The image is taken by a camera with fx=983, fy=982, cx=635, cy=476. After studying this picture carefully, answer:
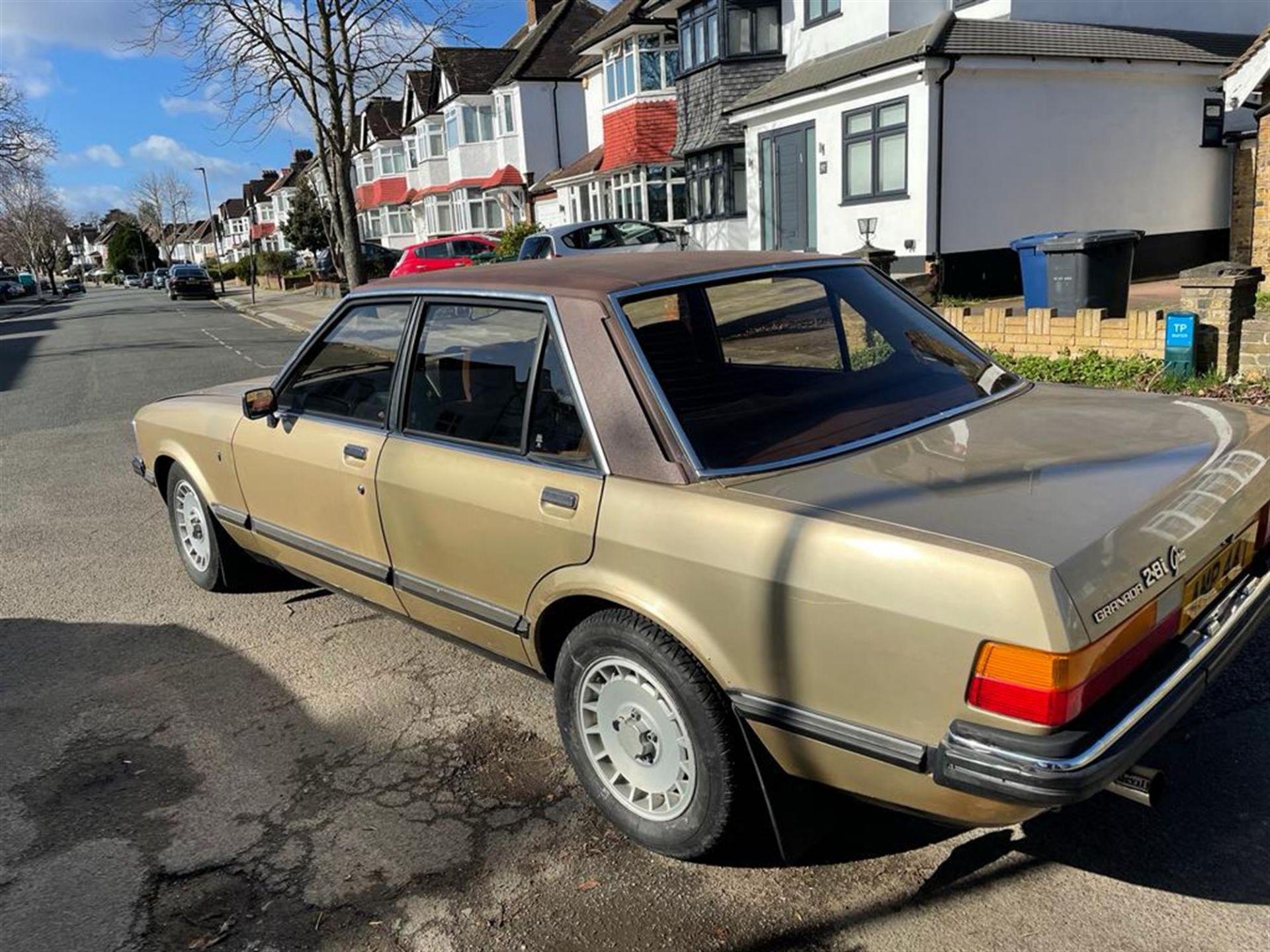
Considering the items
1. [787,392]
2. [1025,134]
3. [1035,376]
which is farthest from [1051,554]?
[1025,134]

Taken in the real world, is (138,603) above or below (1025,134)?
below

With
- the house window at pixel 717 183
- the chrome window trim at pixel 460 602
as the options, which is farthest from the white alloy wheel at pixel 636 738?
the house window at pixel 717 183

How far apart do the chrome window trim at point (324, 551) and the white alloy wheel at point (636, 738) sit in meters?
1.12

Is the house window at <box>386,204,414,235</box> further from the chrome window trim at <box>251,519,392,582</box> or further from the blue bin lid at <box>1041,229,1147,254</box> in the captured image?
the chrome window trim at <box>251,519,392,582</box>

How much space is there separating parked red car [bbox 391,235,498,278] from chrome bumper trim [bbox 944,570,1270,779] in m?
24.0

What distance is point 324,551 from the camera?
395 centimetres

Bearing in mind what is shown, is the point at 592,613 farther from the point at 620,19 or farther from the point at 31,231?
the point at 31,231

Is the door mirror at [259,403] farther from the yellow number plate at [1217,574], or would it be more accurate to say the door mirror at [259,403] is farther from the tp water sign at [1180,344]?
the tp water sign at [1180,344]

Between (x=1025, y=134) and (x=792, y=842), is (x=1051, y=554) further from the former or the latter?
(x=1025, y=134)

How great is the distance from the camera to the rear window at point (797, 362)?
2861 mm

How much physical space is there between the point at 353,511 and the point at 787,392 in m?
1.69

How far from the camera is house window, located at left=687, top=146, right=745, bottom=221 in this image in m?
21.8

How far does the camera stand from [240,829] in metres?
3.08

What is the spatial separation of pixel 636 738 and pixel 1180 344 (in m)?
6.68
